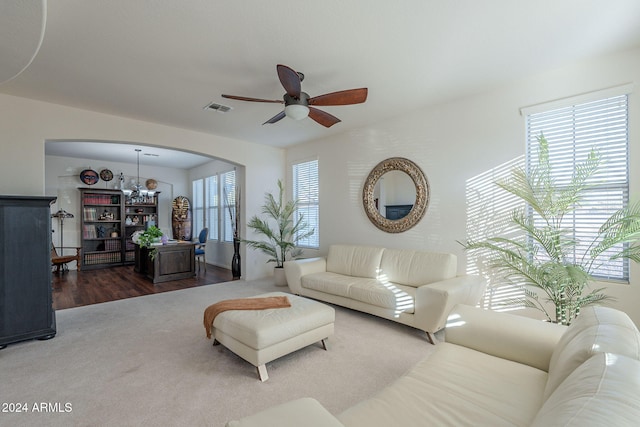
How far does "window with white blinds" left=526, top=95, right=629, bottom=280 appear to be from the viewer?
2619 mm

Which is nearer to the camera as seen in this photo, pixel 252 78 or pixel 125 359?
pixel 125 359

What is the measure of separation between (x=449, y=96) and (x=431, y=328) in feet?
9.07

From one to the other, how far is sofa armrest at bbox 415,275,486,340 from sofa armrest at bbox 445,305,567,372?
86 cm

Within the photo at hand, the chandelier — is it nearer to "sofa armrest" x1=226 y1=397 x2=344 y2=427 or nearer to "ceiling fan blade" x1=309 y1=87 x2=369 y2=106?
"ceiling fan blade" x1=309 y1=87 x2=369 y2=106

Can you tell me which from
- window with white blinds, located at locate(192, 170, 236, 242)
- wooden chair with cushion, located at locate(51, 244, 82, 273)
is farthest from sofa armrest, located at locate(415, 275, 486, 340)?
wooden chair with cushion, located at locate(51, 244, 82, 273)

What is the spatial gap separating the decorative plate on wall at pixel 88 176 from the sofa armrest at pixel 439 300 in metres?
8.36

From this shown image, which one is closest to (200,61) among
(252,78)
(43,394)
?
(252,78)

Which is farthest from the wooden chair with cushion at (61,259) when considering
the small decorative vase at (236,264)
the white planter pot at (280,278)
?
the white planter pot at (280,278)

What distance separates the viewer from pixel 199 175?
8445 millimetres

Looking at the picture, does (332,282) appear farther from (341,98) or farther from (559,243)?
(559,243)

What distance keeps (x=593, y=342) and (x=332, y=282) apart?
2865 mm

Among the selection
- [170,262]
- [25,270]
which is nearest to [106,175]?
[170,262]

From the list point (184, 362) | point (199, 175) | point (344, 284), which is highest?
point (199, 175)

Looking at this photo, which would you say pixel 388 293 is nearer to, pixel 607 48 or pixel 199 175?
pixel 607 48
